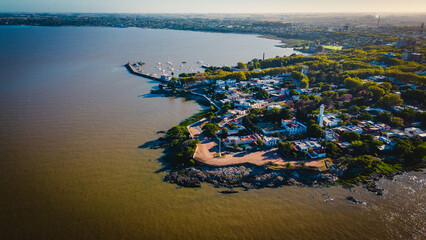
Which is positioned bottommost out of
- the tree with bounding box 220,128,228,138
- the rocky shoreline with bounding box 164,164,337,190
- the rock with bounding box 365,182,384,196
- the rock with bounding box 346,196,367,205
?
the rock with bounding box 346,196,367,205

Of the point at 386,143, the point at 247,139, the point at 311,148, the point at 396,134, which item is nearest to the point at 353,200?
the point at 311,148

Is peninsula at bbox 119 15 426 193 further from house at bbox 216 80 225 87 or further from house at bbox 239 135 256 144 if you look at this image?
house at bbox 216 80 225 87

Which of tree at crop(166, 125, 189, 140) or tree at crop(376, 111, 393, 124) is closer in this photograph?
tree at crop(166, 125, 189, 140)

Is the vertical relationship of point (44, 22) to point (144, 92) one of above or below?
above

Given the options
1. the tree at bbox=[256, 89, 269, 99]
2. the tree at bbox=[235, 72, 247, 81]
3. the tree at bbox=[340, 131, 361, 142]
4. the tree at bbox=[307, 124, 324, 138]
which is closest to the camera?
the tree at bbox=[340, 131, 361, 142]

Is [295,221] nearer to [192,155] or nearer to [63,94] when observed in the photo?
[192,155]

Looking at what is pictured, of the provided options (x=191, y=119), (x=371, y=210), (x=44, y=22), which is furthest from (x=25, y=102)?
(x=44, y=22)

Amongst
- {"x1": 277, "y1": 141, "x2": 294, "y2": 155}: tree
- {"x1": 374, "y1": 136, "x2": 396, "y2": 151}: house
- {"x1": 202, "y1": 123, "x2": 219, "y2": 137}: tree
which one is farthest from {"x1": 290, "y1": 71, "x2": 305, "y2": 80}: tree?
{"x1": 277, "y1": 141, "x2": 294, "y2": 155}: tree
